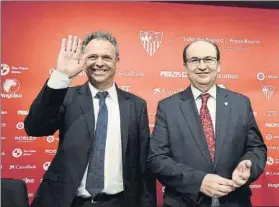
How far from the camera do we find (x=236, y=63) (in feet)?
12.0

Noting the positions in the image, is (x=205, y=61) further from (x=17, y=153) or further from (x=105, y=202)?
(x=17, y=153)

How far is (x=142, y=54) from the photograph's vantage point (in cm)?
352

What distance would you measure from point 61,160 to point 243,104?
1161mm

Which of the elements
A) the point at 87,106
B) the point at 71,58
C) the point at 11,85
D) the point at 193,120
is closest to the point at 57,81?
the point at 71,58

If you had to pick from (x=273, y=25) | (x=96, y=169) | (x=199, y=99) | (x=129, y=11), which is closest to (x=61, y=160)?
(x=96, y=169)

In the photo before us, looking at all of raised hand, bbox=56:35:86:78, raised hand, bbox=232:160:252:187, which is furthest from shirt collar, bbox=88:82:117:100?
raised hand, bbox=232:160:252:187

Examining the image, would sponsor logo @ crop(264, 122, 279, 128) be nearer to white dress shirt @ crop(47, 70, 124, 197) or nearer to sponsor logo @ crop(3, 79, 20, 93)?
white dress shirt @ crop(47, 70, 124, 197)

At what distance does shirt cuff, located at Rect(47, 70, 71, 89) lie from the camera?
193 centimetres

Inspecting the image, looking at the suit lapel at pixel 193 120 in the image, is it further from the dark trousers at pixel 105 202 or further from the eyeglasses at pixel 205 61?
the dark trousers at pixel 105 202

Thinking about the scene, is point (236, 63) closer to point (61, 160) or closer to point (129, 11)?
point (129, 11)

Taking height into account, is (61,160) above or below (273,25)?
below

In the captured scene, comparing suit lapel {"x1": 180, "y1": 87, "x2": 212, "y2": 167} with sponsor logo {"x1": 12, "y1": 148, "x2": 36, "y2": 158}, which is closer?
suit lapel {"x1": 180, "y1": 87, "x2": 212, "y2": 167}

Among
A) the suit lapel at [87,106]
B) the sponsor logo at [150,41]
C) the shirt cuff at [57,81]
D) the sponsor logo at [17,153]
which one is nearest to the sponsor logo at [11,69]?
the sponsor logo at [17,153]

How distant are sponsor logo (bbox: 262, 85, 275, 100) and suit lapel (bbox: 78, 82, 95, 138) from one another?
2.10 meters
